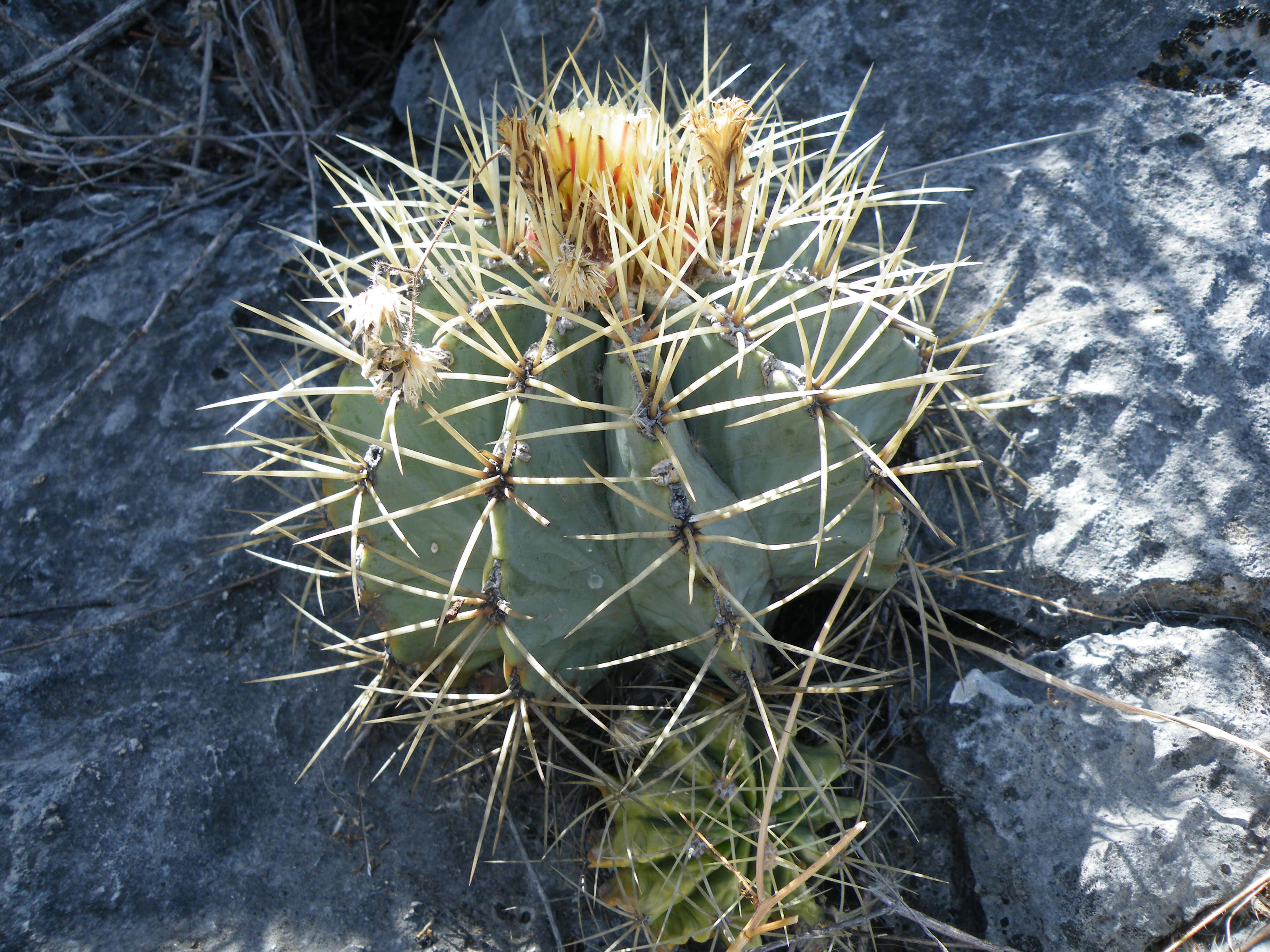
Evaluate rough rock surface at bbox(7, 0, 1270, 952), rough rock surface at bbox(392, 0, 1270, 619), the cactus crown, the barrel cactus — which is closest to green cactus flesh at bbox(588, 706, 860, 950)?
the cactus crown

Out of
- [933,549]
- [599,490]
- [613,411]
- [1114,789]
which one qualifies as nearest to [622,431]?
[613,411]

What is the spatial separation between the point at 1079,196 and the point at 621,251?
45.5 inches

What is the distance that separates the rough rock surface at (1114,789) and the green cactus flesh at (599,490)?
0.43m

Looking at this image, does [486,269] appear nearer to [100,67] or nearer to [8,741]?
[8,741]

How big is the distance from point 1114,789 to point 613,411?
3.65ft

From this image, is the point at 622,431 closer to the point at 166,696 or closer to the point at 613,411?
the point at 613,411

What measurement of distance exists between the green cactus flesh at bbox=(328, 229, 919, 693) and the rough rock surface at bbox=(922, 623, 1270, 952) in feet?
1.39

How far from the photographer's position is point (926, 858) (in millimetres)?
1650

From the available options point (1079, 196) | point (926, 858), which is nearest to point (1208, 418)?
point (1079, 196)

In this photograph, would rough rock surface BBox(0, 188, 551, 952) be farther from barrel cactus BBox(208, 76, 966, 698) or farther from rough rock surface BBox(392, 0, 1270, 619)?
rough rock surface BBox(392, 0, 1270, 619)

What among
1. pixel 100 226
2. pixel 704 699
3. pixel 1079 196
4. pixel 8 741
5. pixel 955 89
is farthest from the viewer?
pixel 100 226

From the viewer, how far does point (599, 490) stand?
57.1 inches

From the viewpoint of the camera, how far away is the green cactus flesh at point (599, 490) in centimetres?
131

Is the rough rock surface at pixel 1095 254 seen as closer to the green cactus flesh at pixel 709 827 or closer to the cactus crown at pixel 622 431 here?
the cactus crown at pixel 622 431
